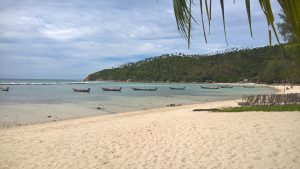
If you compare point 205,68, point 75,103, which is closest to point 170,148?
point 75,103

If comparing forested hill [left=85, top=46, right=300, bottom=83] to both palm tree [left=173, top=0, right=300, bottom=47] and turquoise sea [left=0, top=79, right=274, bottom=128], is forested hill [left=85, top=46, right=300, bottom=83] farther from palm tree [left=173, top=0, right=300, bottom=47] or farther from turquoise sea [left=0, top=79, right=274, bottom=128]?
palm tree [left=173, top=0, right=300, bottom=47]

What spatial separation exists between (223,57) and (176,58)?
108 ft

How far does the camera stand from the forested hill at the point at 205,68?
11819 cm

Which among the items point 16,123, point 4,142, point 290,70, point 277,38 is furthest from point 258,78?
point 277,38

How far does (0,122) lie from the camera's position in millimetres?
18812

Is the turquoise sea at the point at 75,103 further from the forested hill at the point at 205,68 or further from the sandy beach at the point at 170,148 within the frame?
the forested hill at the point at 205,68

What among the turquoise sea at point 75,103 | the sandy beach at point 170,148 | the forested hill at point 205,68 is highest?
the forested hill at point 205,68

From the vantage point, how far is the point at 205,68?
146 meters

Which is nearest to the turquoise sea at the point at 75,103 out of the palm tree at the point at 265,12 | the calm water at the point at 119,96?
the calm water at the point at 119,96

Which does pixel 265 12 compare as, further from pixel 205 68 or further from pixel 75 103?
pixel 205 68

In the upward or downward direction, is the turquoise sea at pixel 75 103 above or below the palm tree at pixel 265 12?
below

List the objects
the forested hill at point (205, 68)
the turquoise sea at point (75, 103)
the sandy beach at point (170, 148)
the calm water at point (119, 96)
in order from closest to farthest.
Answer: the sandy beach at point (170, 148), the turquoise sea at point (75, 103), the calm water at point (119, 96), the forested hill at point (205, 68)

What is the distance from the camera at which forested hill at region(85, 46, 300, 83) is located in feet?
388

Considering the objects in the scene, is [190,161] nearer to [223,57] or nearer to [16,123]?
[16,123]
